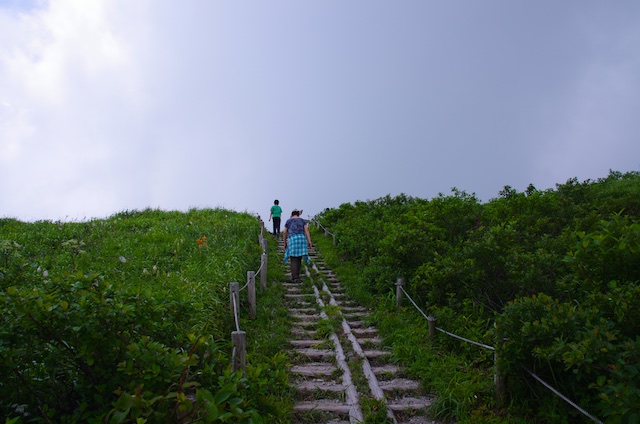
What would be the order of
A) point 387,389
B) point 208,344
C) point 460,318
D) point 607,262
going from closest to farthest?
point 208,344
point 607,262
point 387,389
point 460,318

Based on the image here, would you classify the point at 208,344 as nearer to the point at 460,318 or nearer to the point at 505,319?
the point at 505,319

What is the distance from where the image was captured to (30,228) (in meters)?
15.6

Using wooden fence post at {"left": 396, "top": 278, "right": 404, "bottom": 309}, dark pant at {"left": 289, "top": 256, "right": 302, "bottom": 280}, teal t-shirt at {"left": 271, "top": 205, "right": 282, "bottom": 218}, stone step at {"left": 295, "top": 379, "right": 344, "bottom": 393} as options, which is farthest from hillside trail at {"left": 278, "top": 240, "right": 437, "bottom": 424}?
teal t-shirt at {"left": 271, "top": 205, "right": 282, "bottom": 218}

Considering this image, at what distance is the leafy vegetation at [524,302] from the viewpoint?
4.02 m

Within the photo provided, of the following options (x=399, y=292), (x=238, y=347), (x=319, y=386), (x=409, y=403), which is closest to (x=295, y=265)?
(x=399, y=292)

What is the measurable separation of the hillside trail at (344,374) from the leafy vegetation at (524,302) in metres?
0.32

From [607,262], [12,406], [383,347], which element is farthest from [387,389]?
[12,406]

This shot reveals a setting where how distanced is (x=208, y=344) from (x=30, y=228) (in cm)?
1498

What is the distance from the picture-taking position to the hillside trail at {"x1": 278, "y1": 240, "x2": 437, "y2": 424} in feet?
16.2

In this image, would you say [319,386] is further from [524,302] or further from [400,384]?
[524,302]

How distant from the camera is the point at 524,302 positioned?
15.8 feet

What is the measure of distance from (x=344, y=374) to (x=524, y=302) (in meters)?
2.57

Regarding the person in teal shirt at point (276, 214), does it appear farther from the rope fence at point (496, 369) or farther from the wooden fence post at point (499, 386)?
the wooden fence post at point (499, 386)

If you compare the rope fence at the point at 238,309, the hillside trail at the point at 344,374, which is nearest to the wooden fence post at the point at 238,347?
the rope fence at the point at 238,309
